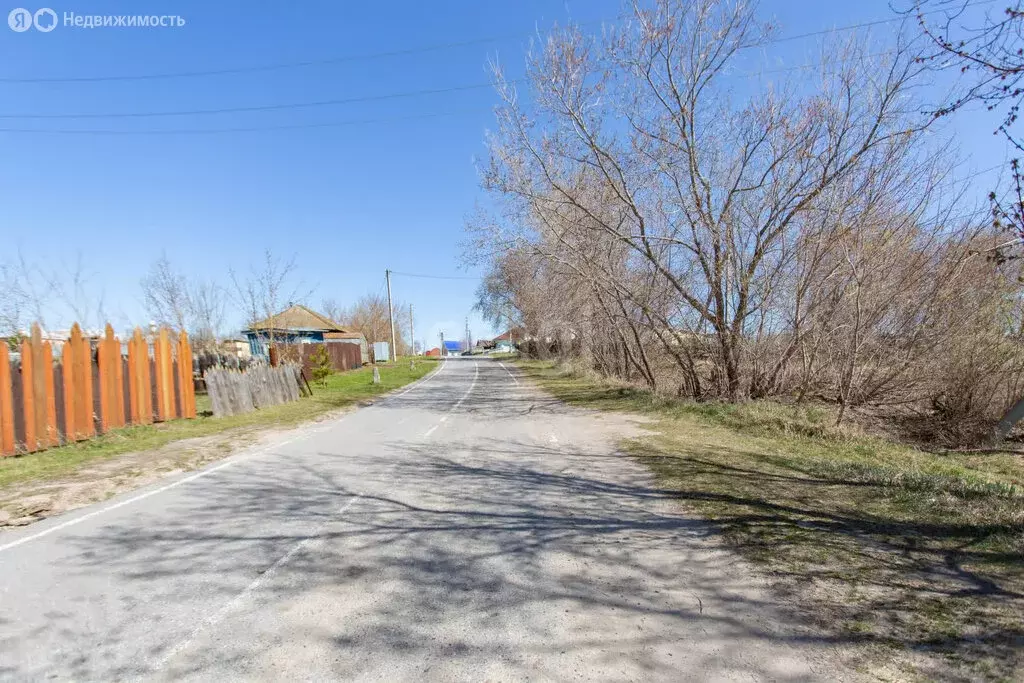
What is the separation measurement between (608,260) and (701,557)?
14.7 metres

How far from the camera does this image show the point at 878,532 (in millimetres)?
5328

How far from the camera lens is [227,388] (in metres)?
17.2

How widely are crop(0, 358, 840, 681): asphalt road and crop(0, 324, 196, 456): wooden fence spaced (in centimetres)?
511

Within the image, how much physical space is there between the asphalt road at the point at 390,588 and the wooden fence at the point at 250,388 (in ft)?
32.3

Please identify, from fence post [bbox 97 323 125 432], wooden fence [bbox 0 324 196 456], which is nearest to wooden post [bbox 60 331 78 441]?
wooden fence [bbox 0 324 196 456]

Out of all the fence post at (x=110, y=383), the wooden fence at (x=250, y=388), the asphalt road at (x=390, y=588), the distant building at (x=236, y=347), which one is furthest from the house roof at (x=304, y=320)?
the asphalt road at (x=390, y=588)

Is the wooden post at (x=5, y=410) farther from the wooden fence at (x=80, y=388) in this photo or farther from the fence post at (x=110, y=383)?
the fence post at (x=110, y=383)

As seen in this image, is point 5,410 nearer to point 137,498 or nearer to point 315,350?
point 137,498

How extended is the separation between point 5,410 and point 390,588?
32.3ft

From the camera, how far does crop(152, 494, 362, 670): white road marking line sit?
338 cm

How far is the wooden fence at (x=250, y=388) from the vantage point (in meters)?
16.7

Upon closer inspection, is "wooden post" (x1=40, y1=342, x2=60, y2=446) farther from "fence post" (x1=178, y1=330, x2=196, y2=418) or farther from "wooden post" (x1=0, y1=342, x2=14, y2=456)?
"fence post" (x1=178, y1=330, x2=196, y2=418)

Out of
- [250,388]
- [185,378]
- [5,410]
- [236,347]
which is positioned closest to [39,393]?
[5,410]

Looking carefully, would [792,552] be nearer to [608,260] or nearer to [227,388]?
[608,260]
